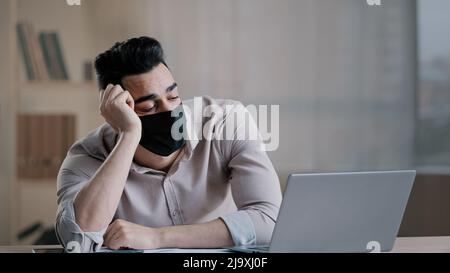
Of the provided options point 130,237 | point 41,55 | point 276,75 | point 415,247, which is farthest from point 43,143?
point 415,247

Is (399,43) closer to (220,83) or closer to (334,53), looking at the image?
(334,53)

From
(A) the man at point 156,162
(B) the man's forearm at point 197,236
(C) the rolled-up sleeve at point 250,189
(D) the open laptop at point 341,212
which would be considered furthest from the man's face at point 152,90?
(D) the open laptop at point 341,212

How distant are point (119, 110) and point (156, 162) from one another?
0.18 meters

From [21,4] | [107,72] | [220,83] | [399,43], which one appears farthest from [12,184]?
[399,43]

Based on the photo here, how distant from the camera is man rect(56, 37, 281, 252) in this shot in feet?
4.31

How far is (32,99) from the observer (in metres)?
2.85

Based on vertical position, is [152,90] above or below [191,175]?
above

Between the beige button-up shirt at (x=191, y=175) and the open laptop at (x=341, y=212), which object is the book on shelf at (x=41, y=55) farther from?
the open laptop at (x=341, y=212)

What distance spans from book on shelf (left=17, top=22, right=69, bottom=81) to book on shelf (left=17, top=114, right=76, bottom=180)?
171 mm

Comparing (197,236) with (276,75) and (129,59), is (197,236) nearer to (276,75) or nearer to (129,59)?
(129,59)

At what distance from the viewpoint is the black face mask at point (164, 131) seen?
4.90ft

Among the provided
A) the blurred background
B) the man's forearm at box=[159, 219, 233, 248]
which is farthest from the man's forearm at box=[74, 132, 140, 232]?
the blurred background

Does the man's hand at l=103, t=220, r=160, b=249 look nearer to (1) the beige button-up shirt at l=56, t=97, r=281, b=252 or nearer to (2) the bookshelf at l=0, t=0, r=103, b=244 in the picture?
(1) the beige button-up shirt at l=56, t=97, r=281, b=252
